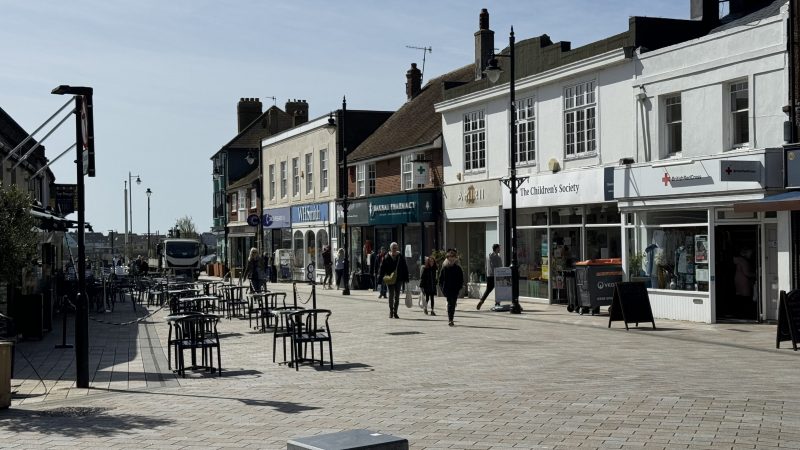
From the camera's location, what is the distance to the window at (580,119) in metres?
26.1

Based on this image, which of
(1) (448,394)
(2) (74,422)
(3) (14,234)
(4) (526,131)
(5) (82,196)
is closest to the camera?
(2) (74,422)

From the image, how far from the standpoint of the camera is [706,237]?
70.0ft

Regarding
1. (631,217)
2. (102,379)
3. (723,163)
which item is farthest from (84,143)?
(631,217)

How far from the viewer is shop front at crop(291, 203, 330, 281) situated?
47.1m

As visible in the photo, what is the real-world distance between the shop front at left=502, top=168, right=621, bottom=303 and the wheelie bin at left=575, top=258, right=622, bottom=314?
1578 millimetres

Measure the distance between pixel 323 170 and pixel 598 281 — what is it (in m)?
25.8

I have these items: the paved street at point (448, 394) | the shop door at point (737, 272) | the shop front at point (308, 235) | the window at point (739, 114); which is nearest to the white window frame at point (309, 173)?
the shop front at point (308, 235)

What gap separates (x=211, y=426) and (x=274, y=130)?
57.1m

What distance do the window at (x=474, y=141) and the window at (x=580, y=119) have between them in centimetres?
489

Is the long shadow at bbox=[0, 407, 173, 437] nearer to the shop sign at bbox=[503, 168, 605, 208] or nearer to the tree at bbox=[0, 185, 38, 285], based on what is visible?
the tree at bbox=[0, 185, 38, 285]

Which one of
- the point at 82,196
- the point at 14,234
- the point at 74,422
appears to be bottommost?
the point at 74,422

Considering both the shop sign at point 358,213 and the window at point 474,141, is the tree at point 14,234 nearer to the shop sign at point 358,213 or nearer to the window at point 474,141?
the window at point 474,141

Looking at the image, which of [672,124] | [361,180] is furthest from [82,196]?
[361,180]

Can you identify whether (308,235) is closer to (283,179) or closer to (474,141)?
(283,179)
